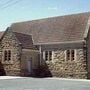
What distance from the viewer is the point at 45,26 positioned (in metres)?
43.1

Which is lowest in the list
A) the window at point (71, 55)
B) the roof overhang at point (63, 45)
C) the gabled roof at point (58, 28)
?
the window at point (71, 55)

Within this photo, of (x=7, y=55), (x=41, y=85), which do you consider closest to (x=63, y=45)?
(x=7, y=55)

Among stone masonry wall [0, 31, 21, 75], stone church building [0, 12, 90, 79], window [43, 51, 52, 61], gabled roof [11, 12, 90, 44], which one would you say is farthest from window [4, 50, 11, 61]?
window [43, 51, 52, 61]

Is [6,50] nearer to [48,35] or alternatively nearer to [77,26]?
[48,35]

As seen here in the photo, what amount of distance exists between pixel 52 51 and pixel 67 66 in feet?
10.3

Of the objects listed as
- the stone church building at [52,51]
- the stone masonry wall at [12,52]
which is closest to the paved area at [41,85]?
the stone church building at [52,51]

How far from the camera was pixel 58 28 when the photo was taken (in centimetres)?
4075

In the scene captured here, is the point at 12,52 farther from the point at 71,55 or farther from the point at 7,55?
the point at 71,55

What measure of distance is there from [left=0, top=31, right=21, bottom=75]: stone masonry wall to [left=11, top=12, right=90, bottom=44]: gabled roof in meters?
3.93

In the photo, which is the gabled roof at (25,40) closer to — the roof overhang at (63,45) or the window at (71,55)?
the roof overhang at (63,45)

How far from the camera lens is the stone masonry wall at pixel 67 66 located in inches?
1395

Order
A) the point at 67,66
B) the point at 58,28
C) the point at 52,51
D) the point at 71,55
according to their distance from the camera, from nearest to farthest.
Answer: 1. the point at 71,55
2. the point at 67,66
3. the point at 52,51
4. the point at 58,28

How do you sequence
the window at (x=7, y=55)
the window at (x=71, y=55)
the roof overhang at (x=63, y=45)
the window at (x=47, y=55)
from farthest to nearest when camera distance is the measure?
the window at (x=7, y=55)
the window at (x=47, y=55)
the window at (x=71, y=55)
the roof overhang at (x=63, y=45)

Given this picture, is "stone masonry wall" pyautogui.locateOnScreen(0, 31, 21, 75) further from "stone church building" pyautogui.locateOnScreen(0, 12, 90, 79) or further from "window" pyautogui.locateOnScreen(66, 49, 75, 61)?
"window" pyautogui.locateOnScreen(66, 49, 75, 61)
